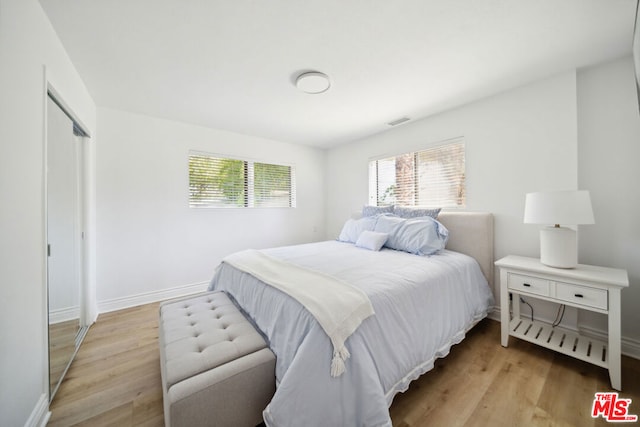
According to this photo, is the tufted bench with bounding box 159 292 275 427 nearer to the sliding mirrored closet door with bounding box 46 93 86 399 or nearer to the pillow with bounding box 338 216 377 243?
the sliding mirrored closet door with bounding box 46 93 86 399

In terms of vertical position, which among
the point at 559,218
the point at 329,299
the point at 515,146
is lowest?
the point at 329,299

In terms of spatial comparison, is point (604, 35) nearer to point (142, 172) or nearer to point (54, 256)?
point (54, 256)

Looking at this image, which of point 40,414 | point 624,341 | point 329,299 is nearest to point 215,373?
point 329,299

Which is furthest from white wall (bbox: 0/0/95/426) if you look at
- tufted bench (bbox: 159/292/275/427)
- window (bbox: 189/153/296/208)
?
window (bbox: 189/153/296/208)

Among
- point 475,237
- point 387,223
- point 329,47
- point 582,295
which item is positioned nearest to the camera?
point 582,295

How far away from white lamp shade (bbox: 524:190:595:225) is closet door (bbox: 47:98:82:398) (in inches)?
135

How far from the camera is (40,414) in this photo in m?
1.28

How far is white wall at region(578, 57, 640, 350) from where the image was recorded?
1.85 meters

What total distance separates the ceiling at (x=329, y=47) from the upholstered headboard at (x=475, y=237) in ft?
4.28

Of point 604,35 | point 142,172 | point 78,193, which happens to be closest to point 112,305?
point 78,193

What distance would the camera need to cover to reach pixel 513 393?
150 centimetres

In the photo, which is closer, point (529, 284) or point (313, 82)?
point (529, 284)

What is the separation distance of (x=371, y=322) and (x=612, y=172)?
7.92 ft

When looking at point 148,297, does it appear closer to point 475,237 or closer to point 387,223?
point 387,223
